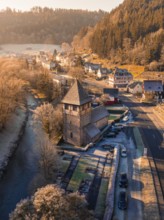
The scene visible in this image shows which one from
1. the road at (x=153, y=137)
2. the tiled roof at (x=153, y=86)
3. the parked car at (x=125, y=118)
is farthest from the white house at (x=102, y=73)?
the parked car at (x=125, y=118)

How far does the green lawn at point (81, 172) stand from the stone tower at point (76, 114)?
4.57 metres

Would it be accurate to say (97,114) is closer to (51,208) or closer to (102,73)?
(51,208)

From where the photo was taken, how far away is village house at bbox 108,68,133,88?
73.7m

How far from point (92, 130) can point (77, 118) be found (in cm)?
326

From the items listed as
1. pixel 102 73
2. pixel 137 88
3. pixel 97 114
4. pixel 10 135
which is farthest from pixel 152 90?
pixel 10 135

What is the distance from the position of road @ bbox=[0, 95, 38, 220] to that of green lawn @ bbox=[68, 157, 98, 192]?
4873 millimetres

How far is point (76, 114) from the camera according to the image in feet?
Answer: 119

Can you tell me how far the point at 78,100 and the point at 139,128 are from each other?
1332 centimetres

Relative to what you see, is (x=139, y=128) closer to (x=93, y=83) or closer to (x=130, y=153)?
(x=130, y=153)

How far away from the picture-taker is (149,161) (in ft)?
105

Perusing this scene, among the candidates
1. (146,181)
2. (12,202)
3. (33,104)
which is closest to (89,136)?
(146,181)

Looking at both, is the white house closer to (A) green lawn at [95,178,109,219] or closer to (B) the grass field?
(B) the grass field

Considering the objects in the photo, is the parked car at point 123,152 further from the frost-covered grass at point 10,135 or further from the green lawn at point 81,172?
the frost-covered grass at point 10,135

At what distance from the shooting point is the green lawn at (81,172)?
27.7m
